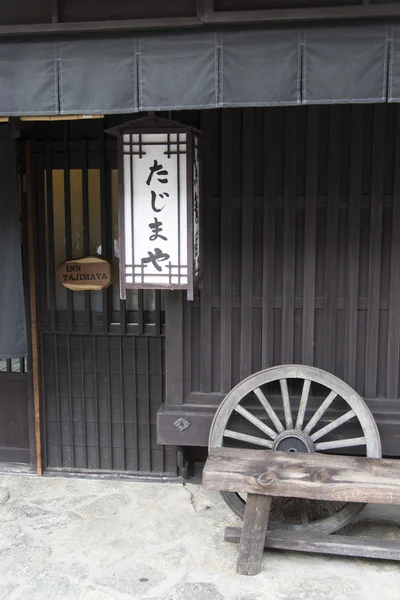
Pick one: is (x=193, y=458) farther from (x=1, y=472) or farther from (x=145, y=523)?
(x=1, y=472)

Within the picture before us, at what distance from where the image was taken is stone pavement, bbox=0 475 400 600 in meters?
4.62

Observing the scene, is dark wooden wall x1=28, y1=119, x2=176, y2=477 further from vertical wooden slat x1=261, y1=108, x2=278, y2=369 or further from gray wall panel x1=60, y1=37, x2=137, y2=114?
gray wall panel x1=60, y1=37, x2=137, y2=114

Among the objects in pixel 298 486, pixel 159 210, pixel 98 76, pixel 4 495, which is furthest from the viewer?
pixel 4 495

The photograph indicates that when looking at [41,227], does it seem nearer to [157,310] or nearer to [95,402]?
[157,310]

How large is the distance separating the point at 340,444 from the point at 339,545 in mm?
853

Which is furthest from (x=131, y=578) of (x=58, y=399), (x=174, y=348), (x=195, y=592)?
(x=58, y=399)

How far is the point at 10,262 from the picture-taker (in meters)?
5.96

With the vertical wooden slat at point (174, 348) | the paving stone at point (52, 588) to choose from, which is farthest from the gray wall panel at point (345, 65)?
the paving stone at point (52, 588)

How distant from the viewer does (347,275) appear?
5.48 m

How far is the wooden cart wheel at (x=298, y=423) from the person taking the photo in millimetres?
5195

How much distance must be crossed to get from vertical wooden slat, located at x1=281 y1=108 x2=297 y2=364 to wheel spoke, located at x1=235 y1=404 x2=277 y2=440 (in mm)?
635

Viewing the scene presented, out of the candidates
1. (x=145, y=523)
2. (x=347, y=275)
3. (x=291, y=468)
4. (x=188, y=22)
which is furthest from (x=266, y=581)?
(x=188, y=22)

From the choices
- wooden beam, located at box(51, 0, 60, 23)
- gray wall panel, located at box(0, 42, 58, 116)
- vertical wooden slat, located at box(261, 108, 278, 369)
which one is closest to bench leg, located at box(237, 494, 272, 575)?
vertical wooden slat, located at box(261, 108, 278, 369)

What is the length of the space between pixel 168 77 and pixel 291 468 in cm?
331
